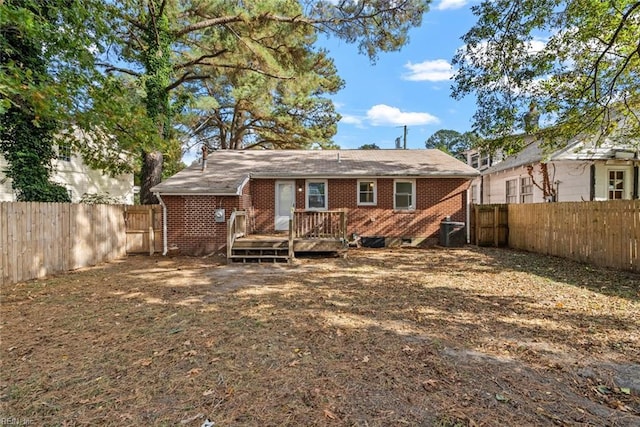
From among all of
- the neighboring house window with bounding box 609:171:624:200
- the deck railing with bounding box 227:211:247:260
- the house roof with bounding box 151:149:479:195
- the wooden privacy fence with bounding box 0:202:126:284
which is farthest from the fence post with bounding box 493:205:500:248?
the wooden privacy fence with bounding box 0:202:126:284

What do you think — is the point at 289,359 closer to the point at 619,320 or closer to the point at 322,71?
the point at 619,320

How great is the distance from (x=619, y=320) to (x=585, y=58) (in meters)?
8.29

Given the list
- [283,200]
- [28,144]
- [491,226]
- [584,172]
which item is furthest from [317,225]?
[584,172]

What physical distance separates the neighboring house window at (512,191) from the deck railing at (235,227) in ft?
45.8

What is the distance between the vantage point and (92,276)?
7.90 meters

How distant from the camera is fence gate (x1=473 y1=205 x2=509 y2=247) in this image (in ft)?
41.9

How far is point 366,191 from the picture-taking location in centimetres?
1297

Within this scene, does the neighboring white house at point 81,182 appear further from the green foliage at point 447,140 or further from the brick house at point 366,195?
the green foliage at point 447,140

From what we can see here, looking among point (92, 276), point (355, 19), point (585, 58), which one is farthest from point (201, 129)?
point (585, 58)

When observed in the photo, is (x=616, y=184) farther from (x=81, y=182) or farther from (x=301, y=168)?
(x=81, y=182)

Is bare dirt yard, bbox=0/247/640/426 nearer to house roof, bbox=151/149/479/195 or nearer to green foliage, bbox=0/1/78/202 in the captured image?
green foliage, bbox=0/1/78/202

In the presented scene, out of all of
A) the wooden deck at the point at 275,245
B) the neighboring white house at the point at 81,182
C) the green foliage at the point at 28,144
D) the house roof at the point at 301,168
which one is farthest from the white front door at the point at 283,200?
the neighboring white house at the point at 81,182

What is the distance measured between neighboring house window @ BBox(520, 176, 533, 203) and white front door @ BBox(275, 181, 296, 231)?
11732 mm

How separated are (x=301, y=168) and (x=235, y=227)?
4006mm
